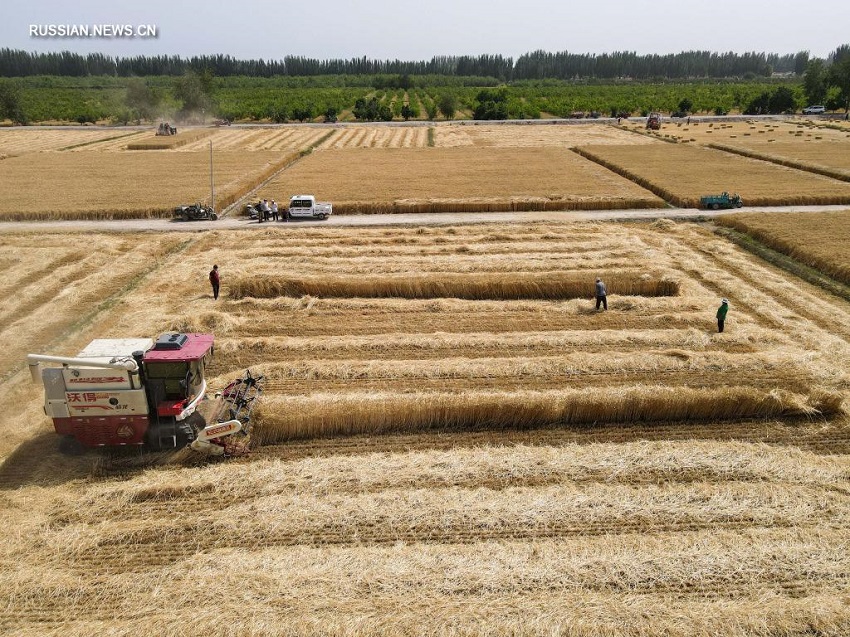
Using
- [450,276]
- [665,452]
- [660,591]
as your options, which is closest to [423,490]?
[660,591]

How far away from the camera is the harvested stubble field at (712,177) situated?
43000 mm

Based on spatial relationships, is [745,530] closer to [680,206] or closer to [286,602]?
[286,602]

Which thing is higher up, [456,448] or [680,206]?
[680,206]

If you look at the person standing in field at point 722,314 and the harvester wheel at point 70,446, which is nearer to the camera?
the harvester wheel at point 70,446

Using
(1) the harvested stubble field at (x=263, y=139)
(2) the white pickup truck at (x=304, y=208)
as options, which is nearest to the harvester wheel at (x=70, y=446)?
(2) the white pickup truck at (x=304, y=208)

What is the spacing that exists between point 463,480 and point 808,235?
29342 millimetres

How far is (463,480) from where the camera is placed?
572 inches

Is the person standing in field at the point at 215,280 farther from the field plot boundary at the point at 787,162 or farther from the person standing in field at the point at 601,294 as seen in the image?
the field plot boundary at the point at 787,162

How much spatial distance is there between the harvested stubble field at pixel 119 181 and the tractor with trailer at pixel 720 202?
34.4 m

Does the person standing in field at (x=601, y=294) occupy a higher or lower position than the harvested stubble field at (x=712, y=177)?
lower

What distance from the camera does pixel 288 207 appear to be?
41.3 meters

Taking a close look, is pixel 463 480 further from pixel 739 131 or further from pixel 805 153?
pixel 739 131

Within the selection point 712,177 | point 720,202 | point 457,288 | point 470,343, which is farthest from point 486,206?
point 470,343

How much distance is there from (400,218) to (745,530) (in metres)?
31.2
